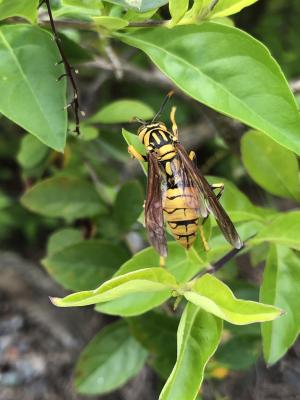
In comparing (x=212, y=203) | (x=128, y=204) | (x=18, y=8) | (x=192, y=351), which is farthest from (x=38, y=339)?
(x=18, y=8)

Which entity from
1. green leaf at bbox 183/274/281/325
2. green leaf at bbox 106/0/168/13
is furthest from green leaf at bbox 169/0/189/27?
green leaf at bbox 183/274/281/325

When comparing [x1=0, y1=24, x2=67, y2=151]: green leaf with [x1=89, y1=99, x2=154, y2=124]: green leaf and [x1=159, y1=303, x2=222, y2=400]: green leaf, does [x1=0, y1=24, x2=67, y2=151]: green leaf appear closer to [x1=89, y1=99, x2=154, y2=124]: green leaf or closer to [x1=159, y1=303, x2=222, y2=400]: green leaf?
[x1=159, y1=303, x2=222, y2=400]: green leaf

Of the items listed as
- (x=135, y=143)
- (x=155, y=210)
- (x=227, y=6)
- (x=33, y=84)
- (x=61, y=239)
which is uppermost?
(x=227, y=6)

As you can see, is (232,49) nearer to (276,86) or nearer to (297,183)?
(276,86)

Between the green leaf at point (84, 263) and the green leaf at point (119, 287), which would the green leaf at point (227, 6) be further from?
the green leaf at point (84, 263)

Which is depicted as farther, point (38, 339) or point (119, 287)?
point (38, 339)

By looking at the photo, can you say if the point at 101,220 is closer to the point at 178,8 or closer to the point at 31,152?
the point at 31,152

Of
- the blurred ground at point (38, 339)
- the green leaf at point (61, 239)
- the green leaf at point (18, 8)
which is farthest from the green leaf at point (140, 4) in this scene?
the blurred ground at point (38, 339)

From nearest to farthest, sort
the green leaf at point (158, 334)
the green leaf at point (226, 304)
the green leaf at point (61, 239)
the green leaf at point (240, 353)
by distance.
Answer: the green leaf at point (226, 304), the green leaf at point (158, 334), the green leaf at point (240, 353), the green leaf at point (61, 239)

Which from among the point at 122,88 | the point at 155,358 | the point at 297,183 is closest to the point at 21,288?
the point at 122,88
